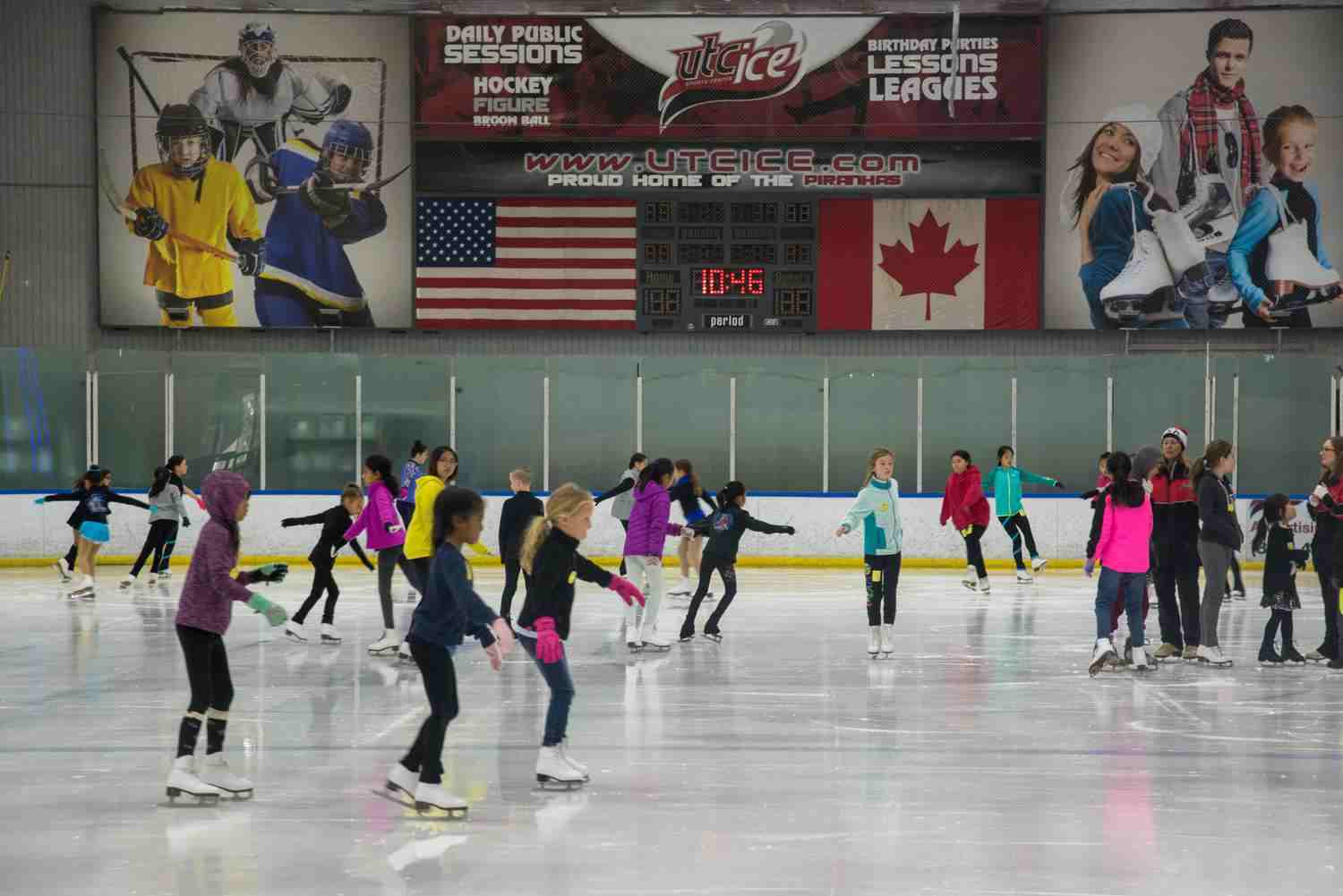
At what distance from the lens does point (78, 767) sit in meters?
7.80

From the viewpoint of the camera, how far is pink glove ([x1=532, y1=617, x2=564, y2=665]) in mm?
7086

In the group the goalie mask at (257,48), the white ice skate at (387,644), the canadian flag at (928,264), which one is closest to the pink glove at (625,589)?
the white ice skate at (387,644)

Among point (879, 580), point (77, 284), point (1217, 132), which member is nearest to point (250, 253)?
point (77, 284)

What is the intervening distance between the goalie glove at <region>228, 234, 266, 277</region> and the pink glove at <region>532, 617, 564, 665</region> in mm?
18251

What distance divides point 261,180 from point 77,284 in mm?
3401

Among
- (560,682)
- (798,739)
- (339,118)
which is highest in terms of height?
(339,118)

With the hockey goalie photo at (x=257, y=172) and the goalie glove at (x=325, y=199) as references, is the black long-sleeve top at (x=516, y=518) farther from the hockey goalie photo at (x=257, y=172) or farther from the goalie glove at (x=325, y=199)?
the goalie glove at (x=325, y=199)

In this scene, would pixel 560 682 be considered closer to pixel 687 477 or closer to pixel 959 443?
pixel 687 477

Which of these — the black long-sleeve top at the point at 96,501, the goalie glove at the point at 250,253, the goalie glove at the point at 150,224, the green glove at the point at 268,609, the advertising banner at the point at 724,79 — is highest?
the advertising banner at the point at 724,79

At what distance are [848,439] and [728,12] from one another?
6570 millimetres

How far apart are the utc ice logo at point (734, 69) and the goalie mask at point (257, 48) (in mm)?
5870

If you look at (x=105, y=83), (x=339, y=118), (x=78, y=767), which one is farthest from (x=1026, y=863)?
(x=105, y=83)

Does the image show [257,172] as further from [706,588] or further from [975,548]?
[706,588]

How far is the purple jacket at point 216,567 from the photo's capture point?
695cm
